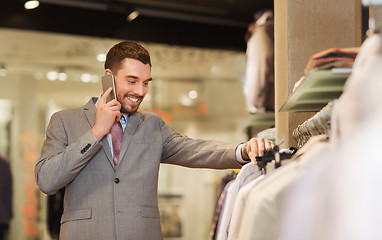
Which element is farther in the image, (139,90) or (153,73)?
(153,73)

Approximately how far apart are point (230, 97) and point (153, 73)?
1.07 meters

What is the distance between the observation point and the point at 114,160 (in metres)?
2.47

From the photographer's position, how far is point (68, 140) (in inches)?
97.4

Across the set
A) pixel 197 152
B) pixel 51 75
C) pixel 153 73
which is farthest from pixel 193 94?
pixel 197 152

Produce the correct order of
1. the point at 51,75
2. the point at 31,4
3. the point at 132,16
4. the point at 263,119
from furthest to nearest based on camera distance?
the point at 51,75, the point at 132,16, the point at 31,4, the point at 263,119

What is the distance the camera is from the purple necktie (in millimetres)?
2486

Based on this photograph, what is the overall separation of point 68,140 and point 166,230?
14.3 feet

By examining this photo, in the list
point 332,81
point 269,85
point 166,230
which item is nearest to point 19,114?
point 166,230

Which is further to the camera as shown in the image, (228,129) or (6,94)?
(228,129)

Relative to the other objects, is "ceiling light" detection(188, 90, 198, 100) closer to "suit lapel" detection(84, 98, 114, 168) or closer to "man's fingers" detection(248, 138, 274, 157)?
"suit lapel" detection(84, 98, 114, 168)

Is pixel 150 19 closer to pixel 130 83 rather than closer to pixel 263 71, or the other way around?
pixel 263 71

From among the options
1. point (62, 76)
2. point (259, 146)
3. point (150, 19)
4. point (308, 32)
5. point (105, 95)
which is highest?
point (150, 19)

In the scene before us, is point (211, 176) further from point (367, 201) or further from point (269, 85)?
point (367, 201)

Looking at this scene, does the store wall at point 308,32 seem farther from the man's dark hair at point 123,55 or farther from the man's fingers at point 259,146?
the man's dark hair at point 123,55
